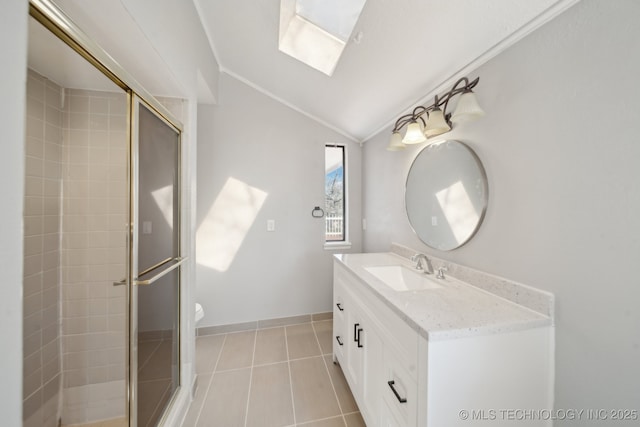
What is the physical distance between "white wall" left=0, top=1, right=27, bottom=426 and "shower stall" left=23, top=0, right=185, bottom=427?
16.0 inches

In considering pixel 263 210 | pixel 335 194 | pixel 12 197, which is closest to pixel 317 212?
pixel 335 194

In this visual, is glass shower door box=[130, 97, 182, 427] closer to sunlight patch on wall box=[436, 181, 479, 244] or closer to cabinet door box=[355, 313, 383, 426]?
cabinet door box=[355, 313, 383, 426]

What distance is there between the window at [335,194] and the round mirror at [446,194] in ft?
3.39

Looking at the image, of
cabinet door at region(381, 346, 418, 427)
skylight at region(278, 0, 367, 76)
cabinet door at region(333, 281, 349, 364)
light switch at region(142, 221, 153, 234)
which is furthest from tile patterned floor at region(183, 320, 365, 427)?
skylight at region(278, 0, 367, 76)

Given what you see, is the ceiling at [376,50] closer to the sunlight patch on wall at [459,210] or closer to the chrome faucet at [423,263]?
the sunlight patch on wall at [459,210]

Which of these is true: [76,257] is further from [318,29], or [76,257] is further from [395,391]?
[318,29]

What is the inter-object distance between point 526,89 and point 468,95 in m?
0.22

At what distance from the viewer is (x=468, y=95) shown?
113 cm

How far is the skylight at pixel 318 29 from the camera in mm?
1353

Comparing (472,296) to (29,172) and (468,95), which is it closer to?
(468,95)

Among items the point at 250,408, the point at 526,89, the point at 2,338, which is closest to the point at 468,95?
the point at 526,89

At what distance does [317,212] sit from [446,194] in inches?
55.0

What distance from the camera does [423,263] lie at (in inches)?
61.2

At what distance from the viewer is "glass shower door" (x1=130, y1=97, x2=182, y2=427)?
106 cm
